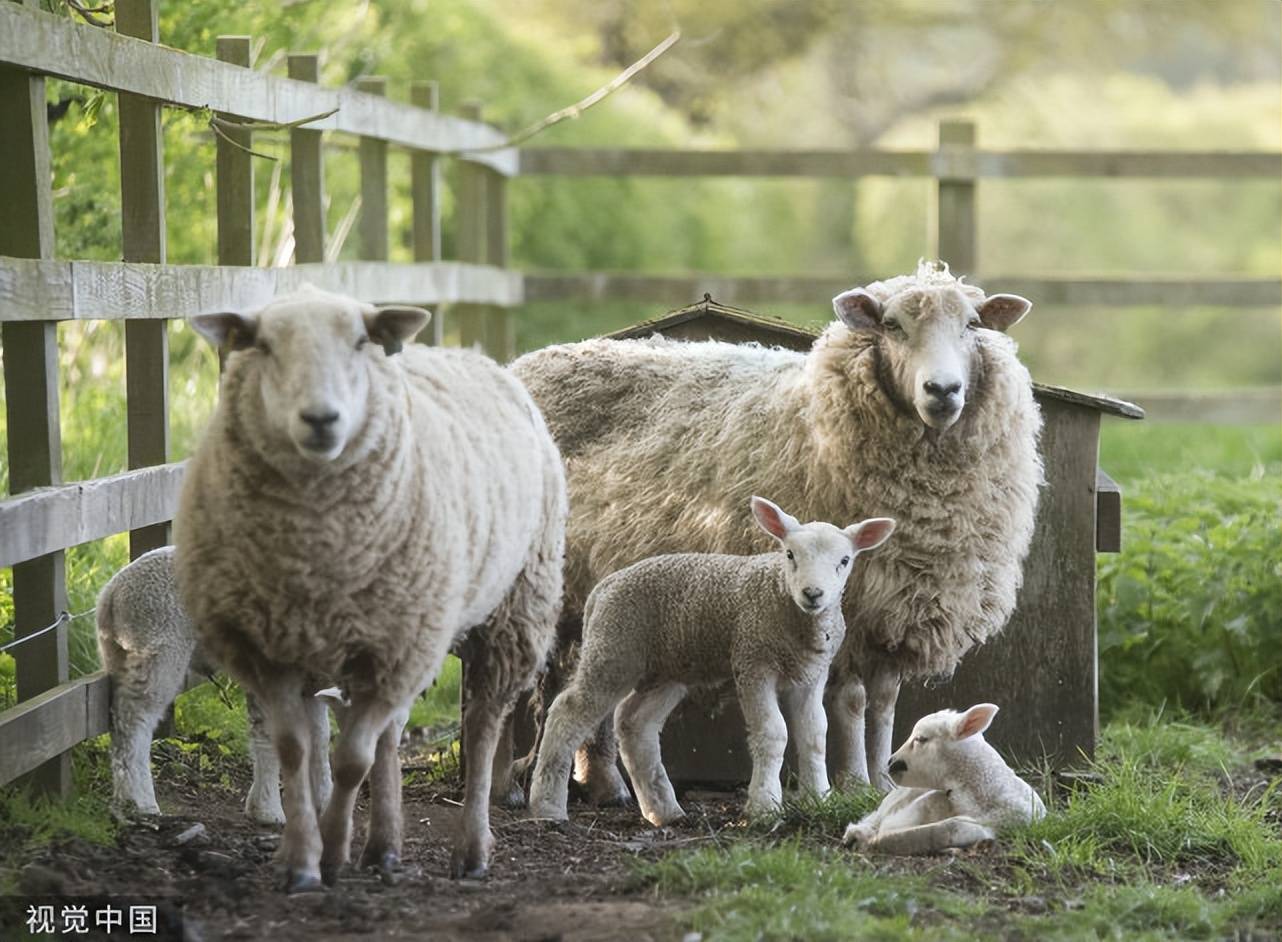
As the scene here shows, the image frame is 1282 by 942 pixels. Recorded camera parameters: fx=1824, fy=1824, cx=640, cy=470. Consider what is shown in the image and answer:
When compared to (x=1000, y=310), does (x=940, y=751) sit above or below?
below

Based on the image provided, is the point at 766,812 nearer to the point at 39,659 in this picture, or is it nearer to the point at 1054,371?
the point at 39,659

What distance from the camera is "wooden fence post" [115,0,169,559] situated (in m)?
5.58

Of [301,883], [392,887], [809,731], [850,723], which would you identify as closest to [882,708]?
[850,723]

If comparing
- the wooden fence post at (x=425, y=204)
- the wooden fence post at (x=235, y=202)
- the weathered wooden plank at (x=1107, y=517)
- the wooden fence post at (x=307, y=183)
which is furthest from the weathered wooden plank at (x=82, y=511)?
the wooden fence post at (x=425, y=204)

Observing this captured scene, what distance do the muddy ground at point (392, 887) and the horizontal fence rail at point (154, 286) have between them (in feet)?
4.58

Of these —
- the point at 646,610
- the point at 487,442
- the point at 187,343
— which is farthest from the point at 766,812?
the point at 187,343

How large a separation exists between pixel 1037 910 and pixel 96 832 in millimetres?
2376

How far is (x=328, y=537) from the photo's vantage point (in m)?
4.22

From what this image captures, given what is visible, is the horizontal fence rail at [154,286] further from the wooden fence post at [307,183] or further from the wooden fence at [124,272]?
the wooden fence post at [307,183]

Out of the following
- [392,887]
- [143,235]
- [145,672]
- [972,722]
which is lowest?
[392,887]

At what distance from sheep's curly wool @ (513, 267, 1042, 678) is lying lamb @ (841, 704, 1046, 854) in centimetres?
54

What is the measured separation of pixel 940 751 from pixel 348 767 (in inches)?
66.6

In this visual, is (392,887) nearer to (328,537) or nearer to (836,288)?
(328,537)

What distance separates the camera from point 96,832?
15.4 feet
